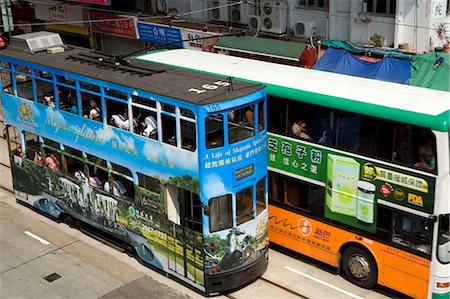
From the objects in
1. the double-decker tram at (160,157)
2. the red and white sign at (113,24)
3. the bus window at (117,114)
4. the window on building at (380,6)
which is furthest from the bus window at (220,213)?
the red and white sign at (113,24)

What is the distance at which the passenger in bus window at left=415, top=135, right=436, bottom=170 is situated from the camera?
11.8m

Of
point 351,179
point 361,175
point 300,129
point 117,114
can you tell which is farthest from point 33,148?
point 361,175

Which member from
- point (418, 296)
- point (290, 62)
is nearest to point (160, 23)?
point (290, 62)

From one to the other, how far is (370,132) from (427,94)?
1.42m

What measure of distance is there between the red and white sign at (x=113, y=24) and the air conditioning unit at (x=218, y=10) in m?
3.58

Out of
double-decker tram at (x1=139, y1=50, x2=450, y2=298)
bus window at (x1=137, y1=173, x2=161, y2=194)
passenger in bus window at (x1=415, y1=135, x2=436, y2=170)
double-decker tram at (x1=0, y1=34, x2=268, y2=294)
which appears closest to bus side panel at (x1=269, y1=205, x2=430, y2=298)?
double-decker tram at (x1=139, y1=50, x2=450, y2=298)

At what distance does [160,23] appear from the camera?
25.2 metres

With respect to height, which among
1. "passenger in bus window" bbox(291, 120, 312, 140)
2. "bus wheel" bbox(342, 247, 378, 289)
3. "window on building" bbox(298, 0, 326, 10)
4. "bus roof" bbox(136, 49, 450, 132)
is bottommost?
"bus wheel" bbox(342, 247, 378, 289)

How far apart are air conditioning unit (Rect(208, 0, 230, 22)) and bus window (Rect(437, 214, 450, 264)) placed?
1385 cm

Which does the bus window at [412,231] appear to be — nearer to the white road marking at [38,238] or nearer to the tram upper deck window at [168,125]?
the tram upper deck window at [168,125]

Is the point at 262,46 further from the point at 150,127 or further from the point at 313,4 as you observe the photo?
the point at 150,127

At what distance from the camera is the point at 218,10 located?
2411 centimetres

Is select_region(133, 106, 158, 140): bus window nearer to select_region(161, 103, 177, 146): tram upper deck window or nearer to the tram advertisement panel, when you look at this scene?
select_region(161, 103, 177, 146): tram upper deck window

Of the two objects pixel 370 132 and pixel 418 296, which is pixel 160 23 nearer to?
pixel 370 132
